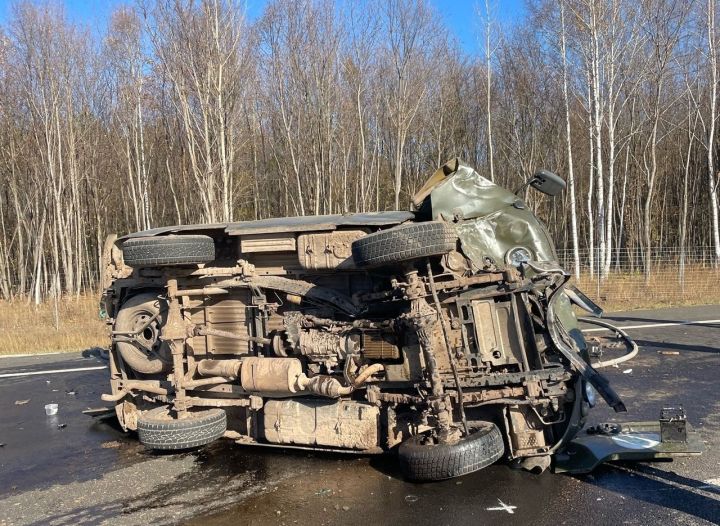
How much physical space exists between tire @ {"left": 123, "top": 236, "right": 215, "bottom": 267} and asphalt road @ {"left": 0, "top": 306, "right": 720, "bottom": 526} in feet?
6.25

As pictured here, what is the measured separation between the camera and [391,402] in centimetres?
488

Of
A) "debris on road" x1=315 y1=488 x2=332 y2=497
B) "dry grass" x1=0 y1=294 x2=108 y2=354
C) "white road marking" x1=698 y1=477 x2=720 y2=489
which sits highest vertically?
"dry grass" x1=0 y1=294 x2=108 y2=354

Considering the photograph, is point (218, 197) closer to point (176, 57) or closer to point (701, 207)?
point (176, 57)

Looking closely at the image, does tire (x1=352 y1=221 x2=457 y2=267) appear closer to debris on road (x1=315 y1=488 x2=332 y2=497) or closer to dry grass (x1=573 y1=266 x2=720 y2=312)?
debris on road (x1=315 y1=488 x2=332 y2=497)

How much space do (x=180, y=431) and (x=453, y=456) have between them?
2.32 m

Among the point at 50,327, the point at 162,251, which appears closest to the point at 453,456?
the point at 162,251

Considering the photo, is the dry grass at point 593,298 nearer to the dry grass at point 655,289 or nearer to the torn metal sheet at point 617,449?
the dry grass at point 655,289

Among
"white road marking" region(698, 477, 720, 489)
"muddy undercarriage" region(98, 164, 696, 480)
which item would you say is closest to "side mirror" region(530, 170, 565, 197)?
"muddy undercarriage" region(98, 164, 696, 480)

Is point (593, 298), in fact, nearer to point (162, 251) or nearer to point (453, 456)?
→ point (453, 456)

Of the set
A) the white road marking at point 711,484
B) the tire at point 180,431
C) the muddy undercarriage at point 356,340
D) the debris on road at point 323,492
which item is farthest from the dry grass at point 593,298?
the white road marking at point 711,484

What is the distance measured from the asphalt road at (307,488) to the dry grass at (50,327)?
647cm

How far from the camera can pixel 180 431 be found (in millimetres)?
4852

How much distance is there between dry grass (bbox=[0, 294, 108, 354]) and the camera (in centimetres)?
1255

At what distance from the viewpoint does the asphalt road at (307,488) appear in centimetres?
398
